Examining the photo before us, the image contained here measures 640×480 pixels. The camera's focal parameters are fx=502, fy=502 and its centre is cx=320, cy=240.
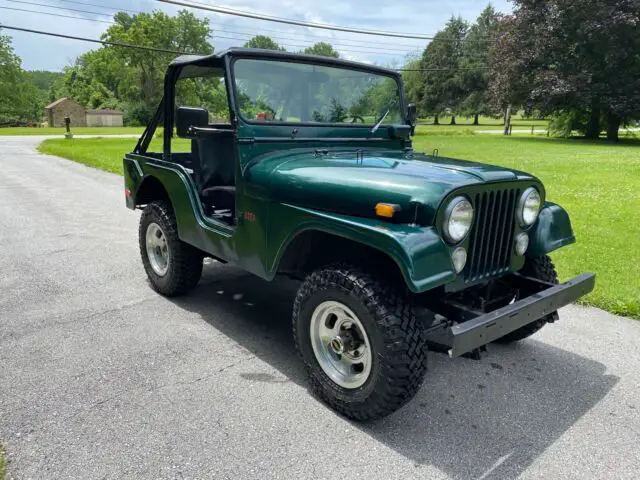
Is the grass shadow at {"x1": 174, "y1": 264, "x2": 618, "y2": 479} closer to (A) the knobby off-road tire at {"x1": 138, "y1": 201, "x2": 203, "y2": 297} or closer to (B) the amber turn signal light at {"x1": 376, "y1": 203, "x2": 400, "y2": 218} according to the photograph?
(A) the knobby off-road tire at {"x1": 138, "y1": 201, "x2": 203, "y2": 297}

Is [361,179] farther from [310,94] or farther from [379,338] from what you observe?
[310,94]

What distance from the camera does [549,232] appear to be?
10.6 feet

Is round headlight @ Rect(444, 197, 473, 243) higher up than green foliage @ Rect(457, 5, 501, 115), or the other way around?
green foliage @ Rect(457, 5, 501, 115)

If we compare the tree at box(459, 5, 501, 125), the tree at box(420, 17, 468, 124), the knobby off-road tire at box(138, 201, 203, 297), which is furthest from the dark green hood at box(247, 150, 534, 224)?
the tree at box(420, 17, 468, 124)

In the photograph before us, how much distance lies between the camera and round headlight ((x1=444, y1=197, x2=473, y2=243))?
246 cm

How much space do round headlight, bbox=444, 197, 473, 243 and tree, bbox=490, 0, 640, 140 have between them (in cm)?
2606

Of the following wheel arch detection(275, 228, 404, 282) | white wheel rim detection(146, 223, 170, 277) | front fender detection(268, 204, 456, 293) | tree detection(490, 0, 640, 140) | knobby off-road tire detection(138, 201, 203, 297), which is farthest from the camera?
tree detection(490, 0, 640, 140)

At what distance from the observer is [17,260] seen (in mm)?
5480

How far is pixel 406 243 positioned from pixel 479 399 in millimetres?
1232

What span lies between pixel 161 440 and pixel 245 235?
135cm

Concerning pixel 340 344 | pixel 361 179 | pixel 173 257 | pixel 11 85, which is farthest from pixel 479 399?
pixel 11 85

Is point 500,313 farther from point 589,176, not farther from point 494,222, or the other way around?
point 589,176

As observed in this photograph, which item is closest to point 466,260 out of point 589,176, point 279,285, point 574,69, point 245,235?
point 245,235

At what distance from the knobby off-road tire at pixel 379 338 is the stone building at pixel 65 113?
208ft
